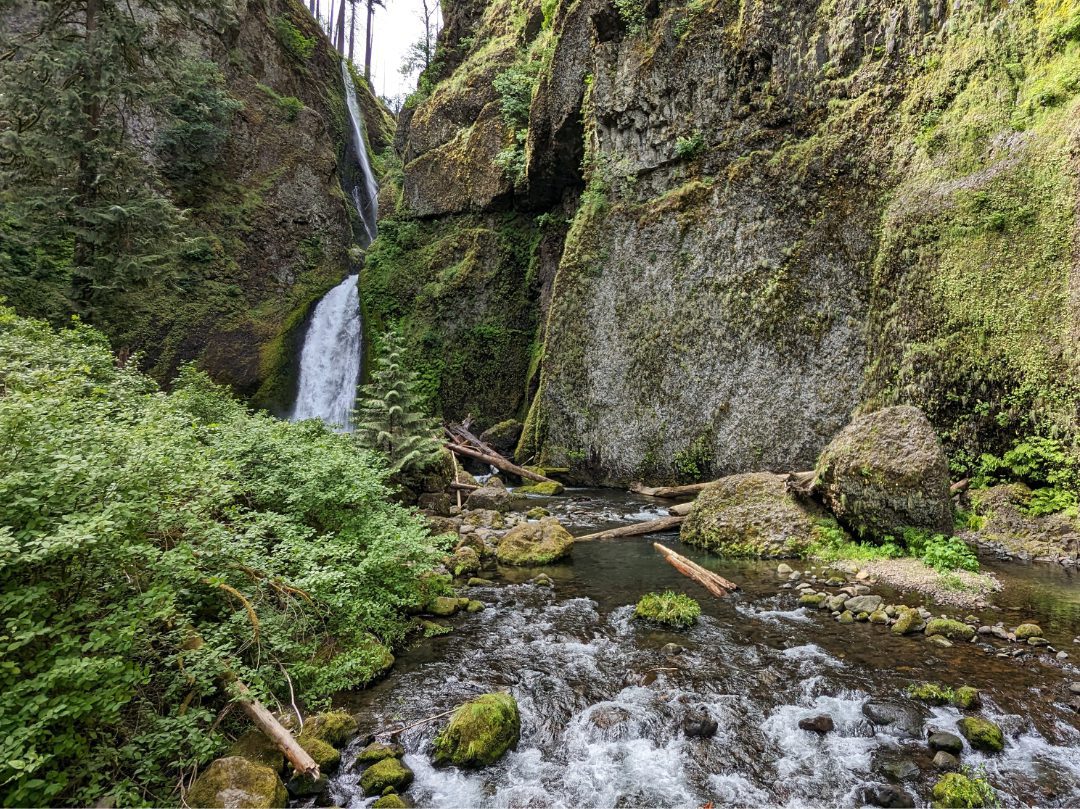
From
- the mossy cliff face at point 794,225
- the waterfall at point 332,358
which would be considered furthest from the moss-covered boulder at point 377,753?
the waterfall at point 332,358

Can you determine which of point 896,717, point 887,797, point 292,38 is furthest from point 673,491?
point 292,38

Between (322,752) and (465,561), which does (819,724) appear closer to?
(322,752)

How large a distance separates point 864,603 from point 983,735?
9.08 feet

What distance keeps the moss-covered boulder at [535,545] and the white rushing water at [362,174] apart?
1054 inches

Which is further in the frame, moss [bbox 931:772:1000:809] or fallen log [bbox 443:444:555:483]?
fallen log [bbox 443:444:555:483]

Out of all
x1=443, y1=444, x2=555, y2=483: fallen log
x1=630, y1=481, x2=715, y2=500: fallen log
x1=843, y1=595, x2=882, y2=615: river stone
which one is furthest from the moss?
x1=443, y1=444, x2=555, y2=483: fallen log

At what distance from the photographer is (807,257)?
13.5 m

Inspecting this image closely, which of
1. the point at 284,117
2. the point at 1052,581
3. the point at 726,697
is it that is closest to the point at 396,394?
the point at 726,697

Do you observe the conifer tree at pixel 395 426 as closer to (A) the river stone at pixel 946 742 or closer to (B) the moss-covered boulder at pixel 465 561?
(B) the moss-covered boulder at pixel 465 561

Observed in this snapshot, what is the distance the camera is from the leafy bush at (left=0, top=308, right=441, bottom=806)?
3121 millimetres

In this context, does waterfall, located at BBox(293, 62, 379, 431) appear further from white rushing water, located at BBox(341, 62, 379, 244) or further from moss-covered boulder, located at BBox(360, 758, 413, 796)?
moss-covered boulder, located at BBox(360, 758, 413, 796)

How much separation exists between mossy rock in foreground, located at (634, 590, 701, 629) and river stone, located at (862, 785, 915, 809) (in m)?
2.89

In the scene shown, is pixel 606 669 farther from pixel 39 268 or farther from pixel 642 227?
pixel 39 268

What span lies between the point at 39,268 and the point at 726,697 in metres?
20.1
